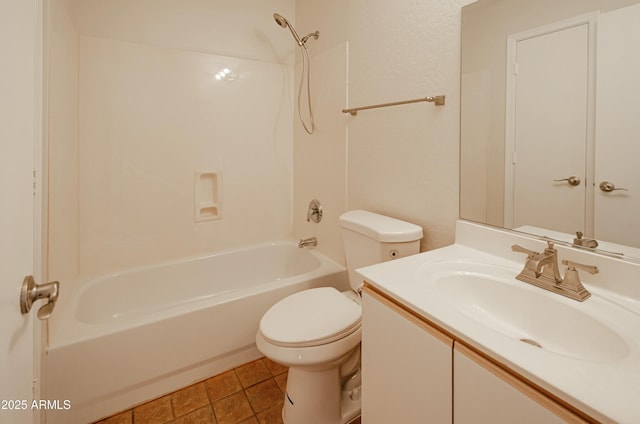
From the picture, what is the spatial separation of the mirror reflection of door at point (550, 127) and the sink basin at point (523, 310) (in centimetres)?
25

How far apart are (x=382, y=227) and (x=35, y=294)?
3.76ft

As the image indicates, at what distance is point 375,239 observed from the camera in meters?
1.34

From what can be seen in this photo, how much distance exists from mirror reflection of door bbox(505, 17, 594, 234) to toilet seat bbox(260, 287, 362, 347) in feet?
2.46

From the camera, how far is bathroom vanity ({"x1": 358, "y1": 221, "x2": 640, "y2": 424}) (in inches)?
Result: 19.8

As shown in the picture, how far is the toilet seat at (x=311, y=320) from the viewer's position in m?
1.19

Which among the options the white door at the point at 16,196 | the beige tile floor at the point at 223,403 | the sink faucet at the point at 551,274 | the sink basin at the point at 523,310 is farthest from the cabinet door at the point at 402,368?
the white door at the point at 16,196

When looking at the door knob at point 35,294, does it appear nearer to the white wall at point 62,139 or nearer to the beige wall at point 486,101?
the white wall at point 62,139

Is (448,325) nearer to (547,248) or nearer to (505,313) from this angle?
(505,313)

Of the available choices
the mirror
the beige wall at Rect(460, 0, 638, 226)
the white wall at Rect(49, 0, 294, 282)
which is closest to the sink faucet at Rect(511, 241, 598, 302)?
the mirror

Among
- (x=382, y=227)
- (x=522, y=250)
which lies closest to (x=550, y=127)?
(x=522, y=250)

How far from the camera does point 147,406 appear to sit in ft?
4.76

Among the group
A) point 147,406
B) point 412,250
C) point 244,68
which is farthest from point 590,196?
point 244,68

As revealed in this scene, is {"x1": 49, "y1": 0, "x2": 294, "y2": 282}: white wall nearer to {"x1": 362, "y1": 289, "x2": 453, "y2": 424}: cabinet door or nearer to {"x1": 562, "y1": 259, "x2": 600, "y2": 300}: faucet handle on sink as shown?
{"x1": 362, "y1": 289, "x2": 453, "y2": 424}: cabinet door

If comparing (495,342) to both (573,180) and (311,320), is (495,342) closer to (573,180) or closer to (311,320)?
(573,180)
